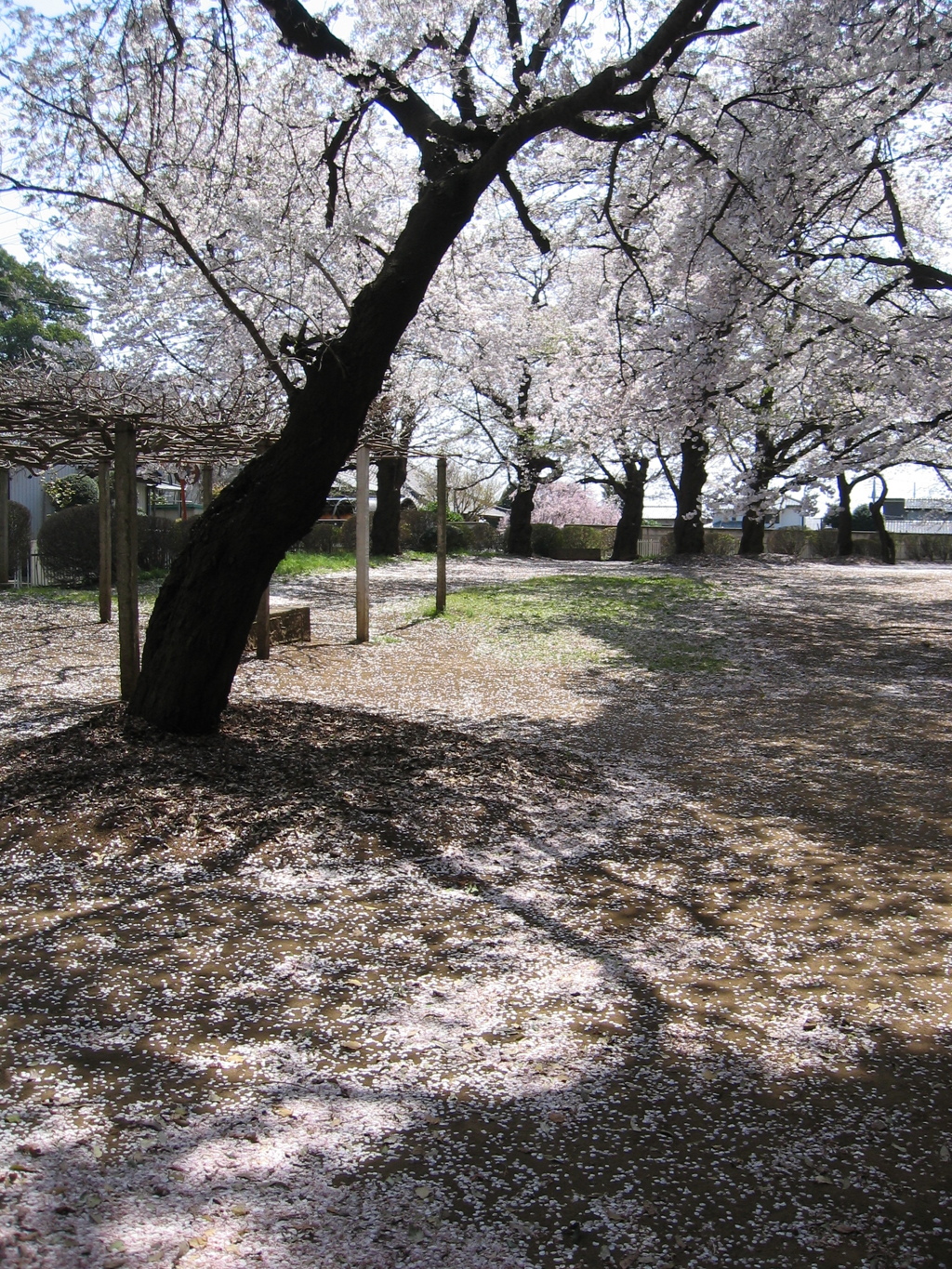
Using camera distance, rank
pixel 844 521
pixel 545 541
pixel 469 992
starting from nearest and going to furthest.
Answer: pixel 469 992
pixel 844 521
pixel 545 541

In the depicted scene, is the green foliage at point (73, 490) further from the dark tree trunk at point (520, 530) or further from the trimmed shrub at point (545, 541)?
the trimmed shrub at point (545, 541)

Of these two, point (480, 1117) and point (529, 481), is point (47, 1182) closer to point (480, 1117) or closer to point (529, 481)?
point (480, 1117)

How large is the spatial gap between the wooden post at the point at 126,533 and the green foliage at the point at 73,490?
53.4 feet

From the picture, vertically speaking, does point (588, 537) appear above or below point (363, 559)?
above

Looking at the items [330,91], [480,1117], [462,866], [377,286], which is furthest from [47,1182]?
[330,91]

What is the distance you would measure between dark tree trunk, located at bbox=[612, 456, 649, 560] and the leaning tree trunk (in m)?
24.2

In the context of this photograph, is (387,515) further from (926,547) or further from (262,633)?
(926,547)

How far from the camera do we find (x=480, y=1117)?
2680 mm

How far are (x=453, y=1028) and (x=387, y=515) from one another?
22.9 metres

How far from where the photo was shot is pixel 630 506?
30.6 meters

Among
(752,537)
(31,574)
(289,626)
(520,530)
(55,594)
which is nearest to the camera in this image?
(289,626)

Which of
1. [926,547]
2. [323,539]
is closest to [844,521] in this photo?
[926,547]

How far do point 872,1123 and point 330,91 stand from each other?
9.67 metres

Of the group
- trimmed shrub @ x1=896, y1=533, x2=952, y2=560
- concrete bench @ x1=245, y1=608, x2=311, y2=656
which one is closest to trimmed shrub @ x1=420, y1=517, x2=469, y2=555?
trimmed shrub @ x1=896, y1=533, x2=952, y2=560
